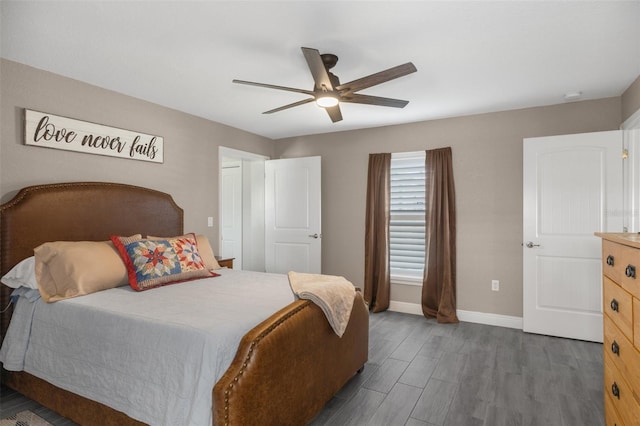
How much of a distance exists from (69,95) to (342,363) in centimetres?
299

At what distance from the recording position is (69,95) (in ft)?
9.13

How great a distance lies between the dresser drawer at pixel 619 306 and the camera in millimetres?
1408

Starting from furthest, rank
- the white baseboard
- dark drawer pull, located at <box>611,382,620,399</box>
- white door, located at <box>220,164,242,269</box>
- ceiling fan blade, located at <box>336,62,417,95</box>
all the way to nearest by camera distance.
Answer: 1. white door, located at <box>220,164,242,269</box>
2. the white baseboard
3. ceiling fan blade, located at <box>336,62,417,95</box>
4. dark drawer pull, located at <box>611,382,620,399</box>

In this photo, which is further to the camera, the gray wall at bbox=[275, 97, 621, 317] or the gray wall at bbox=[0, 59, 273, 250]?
the gray wall at bbox=[275, 97, 621, 317]

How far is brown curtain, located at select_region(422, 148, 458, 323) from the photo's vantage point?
3.93 meters

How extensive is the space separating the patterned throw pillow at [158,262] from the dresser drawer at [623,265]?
2632mm

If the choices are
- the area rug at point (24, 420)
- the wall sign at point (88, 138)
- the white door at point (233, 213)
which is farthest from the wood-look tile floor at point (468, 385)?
the white door at point (233, 213)

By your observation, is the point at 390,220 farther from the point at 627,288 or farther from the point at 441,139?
the point at 627,288

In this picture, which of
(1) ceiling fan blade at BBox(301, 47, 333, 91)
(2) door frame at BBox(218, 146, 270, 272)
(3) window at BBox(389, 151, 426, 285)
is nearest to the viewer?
(1) ceiling fan blade at BBox(301, 47, 333, 91)

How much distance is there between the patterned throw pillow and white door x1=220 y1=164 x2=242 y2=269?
8.58ft

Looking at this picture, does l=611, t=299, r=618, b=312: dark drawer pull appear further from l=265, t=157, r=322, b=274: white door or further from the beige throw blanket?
l=265, t=157, r=322, b=274: white door

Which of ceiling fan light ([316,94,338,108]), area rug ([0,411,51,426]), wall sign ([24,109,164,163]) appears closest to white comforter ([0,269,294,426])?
area rug ([0,411,51,426])

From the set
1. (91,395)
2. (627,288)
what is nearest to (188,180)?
(91,395)

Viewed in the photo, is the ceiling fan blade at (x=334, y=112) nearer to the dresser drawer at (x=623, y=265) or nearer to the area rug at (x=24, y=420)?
the dresser drawer at (x=623, y=265)
